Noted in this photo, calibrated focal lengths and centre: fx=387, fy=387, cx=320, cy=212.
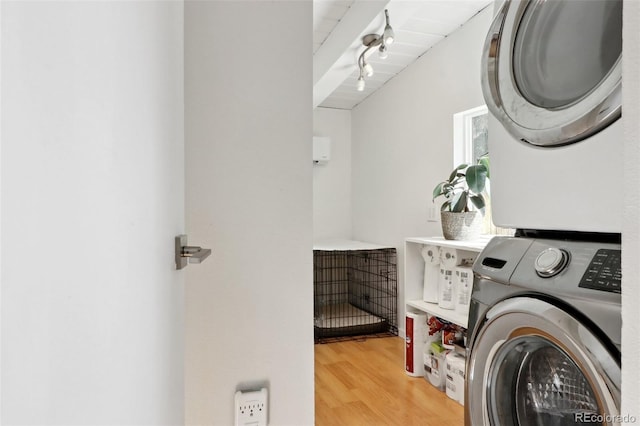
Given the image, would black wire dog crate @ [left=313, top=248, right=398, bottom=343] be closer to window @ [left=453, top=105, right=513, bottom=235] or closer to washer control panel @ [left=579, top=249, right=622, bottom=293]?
window @ [left=453, top=105, right=513, bottom=235]

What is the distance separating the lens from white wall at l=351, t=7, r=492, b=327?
2.65 metres

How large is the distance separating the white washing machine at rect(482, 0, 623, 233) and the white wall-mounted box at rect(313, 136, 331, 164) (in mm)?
2960

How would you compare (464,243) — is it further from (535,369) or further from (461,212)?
(535,369)

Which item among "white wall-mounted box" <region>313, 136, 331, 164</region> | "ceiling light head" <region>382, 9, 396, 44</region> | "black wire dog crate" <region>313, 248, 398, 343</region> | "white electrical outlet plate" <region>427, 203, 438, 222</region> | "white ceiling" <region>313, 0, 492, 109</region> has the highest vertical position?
"white ceiling" <region>313, 0, 492, 109</region>

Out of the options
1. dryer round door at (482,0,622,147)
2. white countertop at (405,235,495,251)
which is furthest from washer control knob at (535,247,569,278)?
white countertop at (405,235,495,251)

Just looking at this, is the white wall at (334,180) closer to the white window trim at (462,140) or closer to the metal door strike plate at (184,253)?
the white window trim at (462,140)

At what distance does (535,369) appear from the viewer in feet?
3.25

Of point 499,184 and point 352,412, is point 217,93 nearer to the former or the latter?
point 499,184

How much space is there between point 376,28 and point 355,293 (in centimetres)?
268

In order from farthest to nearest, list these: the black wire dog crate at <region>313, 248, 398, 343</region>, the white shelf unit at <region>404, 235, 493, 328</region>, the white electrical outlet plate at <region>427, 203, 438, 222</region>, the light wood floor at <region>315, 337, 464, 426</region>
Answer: the black wire dog crate at <region>313, 248, 398, 343</region> → the white electrical outlet plate at <region>427, 203, 438, 222</region> → the white shelf unit at <region>404, 235, 493, 328</region> → the light wood floor at <region>315, 337, 464, 426</region>

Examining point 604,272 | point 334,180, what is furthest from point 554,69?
point 334,180

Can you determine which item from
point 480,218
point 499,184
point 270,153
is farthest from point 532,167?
point 480,218

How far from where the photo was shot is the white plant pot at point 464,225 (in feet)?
7.97

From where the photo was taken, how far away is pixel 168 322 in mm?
819
